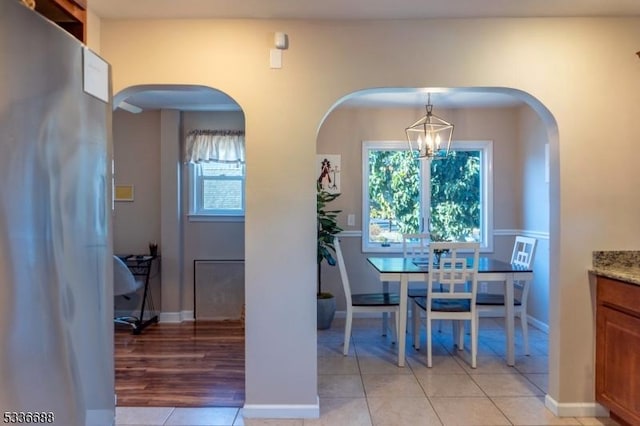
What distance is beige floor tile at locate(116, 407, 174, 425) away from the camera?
8.41 feet

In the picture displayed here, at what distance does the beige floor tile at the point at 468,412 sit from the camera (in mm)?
2518

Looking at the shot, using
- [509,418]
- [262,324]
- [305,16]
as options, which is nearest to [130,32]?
[305,16]

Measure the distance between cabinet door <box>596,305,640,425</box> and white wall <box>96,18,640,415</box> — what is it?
9cm

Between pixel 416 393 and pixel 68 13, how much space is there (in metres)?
2.86

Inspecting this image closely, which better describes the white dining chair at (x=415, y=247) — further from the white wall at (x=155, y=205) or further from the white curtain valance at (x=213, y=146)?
the white curtain valance at (x=213, y=146)

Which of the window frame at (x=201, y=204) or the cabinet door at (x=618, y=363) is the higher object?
the window frame at (x=201, y=204)

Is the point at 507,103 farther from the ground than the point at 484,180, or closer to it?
farther from the ground

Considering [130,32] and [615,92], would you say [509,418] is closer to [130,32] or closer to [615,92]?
[615,92]

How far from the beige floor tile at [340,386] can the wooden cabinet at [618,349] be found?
1.47 meters

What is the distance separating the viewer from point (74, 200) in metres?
0.96

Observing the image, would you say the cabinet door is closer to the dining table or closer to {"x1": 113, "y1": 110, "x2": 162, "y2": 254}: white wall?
the dining table

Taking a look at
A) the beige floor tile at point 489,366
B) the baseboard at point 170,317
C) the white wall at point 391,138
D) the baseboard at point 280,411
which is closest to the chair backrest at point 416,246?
the white wall at point 391,138

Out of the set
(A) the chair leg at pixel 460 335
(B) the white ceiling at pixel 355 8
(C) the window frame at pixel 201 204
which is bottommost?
(A) the chair leg at pixel 460 335

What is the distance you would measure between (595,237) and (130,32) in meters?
3.10
